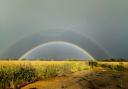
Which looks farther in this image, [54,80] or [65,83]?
[54,80]

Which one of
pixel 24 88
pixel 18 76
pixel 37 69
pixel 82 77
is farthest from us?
pixel 37 69

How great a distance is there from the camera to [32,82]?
16266mm

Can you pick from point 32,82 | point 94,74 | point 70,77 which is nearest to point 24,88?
point 32,82

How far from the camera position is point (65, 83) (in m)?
15.2

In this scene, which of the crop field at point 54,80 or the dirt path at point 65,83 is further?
the crop field at point 54,80

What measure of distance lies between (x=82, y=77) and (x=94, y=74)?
3.10ft

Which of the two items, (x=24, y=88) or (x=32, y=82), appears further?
(x=32, y=82)

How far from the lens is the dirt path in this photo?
14852 mm

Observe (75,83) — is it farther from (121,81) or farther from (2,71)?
(2,71)

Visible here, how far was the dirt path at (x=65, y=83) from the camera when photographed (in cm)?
1485

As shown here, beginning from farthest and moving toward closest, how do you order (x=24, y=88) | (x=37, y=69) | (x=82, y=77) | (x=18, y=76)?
(x=37, y=69) < (x=18, y=76) < (x=82, y=77) < (x=24, y=88)

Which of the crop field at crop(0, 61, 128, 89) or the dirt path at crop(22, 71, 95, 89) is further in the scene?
the crop field at crop(0, 61, 128, 89)

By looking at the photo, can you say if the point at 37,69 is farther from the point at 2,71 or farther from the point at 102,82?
the point at 102,82

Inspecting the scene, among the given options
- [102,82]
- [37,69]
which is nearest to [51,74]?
[37,69]
